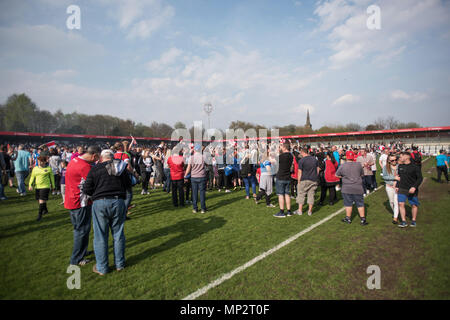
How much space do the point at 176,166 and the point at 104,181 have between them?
4040 millimetres

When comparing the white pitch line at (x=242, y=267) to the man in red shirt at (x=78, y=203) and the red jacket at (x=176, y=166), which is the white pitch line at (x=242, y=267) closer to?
the man in red shirt at (x=78, y=203)

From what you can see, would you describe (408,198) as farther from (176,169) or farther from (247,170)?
(176,169)

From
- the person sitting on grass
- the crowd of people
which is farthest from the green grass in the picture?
the person sitting on grass

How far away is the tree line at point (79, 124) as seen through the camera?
61.4 meters

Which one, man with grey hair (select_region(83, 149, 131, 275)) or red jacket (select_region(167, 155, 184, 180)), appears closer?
man with grey hair (select_region(83, 149, 131, 275))

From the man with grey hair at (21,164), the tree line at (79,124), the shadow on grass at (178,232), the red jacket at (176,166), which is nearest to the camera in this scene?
the shadow on grass at (178,232)

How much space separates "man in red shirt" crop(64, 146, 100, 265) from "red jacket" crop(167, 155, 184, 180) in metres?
3.56

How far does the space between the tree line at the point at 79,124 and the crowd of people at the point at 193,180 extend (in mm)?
57731

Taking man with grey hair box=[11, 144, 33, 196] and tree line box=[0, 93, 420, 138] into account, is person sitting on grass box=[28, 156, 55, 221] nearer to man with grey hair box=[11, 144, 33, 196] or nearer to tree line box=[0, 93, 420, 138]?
man with grey hair box=[11, 144, 33, 196]

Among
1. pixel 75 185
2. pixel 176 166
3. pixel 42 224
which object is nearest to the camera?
pixel 75 185

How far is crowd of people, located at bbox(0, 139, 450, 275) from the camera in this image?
141 inches

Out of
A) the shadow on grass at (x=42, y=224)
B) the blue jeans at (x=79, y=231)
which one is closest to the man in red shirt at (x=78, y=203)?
the blue jeans at (x=79, y=231)

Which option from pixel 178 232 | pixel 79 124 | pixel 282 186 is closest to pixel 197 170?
pixel 178 232

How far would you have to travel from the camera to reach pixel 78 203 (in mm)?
3902
